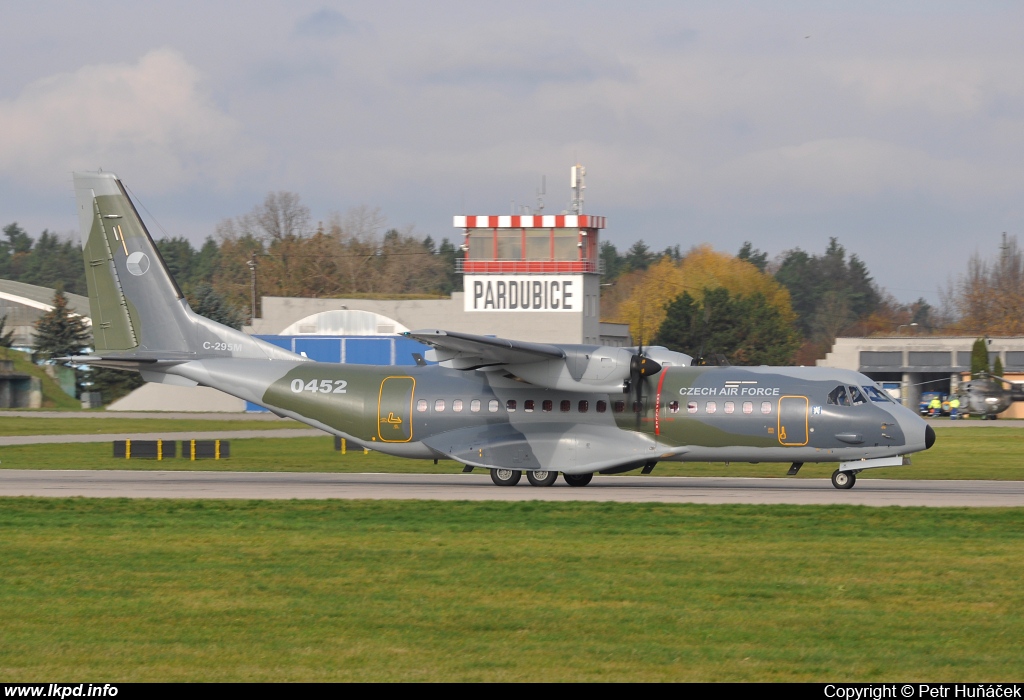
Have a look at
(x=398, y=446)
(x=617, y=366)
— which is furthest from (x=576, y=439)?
(x=398, y=446)

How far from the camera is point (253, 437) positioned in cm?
4447

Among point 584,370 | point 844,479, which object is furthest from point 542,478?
point 844,479

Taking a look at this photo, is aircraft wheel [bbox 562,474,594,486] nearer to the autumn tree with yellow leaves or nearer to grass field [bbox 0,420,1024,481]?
grass field [bbox 0,420,1024,481]

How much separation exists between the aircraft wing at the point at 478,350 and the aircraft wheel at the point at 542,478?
2.78m

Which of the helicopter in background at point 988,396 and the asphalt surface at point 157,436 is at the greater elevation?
the helicopter in background at point 988,396

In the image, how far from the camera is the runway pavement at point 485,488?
23516mm

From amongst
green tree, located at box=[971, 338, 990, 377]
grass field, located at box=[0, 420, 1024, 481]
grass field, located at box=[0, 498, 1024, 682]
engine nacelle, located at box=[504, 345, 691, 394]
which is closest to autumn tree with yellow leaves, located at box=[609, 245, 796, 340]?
green tree, located at box=[971, 338, 990, 377]

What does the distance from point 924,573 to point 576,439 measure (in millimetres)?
11586

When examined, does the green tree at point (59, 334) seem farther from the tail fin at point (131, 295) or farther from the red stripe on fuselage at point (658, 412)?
the red stripe on fuselage at point (658, 412)

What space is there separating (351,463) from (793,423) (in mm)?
14641

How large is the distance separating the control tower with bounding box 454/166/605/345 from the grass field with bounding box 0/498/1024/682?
4112cm

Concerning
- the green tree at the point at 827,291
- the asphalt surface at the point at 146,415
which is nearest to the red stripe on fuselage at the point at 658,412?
the asphalt surface at the point at 146,415

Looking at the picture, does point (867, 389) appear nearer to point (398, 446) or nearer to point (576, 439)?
point (576, 439)

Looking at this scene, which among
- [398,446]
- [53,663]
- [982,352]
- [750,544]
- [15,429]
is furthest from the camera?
[982,352]
